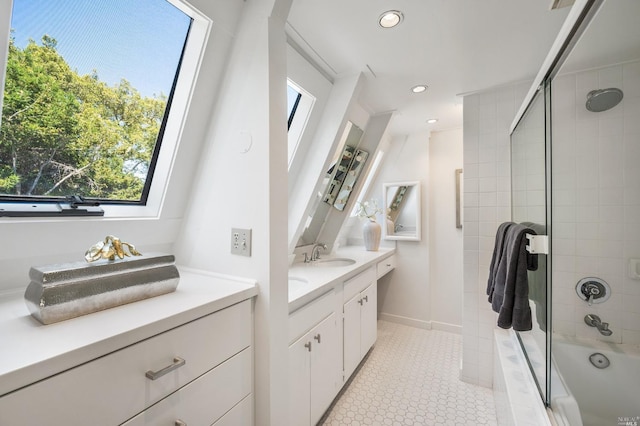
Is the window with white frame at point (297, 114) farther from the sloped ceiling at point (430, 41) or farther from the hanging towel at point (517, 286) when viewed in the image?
the hanging towel at point (517, 286)

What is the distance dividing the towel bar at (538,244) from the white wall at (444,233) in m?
1.54

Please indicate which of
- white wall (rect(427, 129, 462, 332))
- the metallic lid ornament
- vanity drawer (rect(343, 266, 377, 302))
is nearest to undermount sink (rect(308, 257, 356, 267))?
vanity drawer (rect(343, 266, 377, 302))

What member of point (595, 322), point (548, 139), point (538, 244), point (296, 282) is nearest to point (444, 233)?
point (595, 322)

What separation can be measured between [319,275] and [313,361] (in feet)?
1.76

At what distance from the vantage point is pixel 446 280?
3037mm

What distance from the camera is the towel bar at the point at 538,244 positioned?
137 centimetres

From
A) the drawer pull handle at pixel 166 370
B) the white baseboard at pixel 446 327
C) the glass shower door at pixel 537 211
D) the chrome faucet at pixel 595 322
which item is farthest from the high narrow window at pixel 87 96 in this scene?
the white baseboard at pixel 446 327

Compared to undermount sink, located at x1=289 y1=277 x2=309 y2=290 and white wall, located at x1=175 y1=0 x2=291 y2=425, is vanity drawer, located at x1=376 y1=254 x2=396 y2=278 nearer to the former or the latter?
undermount sink, located at x1=289 y1=277 x2=309 y2=290

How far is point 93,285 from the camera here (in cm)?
84

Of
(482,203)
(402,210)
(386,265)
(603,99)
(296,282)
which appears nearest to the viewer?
(603,99)

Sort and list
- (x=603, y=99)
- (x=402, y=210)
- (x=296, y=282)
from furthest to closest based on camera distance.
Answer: (x=402, y=210)
(x=296, y=282)
(x=603, y=99)

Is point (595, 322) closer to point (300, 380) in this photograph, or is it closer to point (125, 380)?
point (300, 380)

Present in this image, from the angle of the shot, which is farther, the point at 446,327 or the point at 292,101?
the point at 446,327

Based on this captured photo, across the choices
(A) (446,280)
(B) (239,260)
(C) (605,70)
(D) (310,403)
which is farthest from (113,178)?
(A) (446,280)
